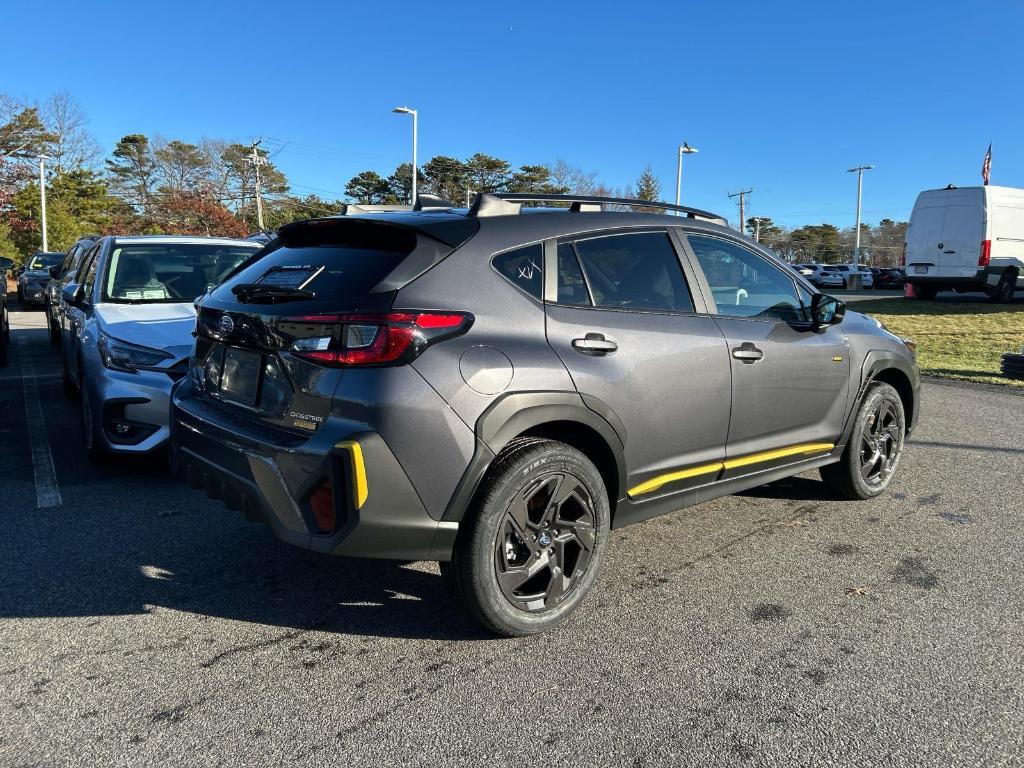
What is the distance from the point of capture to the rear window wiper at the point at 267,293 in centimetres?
304

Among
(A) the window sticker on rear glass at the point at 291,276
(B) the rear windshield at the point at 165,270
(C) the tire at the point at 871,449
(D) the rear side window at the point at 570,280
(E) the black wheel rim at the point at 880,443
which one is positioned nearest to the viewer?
(A) the window sticker on rear glass at the point at 291,276

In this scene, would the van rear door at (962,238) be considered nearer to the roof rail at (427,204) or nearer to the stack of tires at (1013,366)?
the stack of tires at (1013,366)

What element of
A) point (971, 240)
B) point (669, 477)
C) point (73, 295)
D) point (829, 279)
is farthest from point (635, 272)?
point (829, 279)

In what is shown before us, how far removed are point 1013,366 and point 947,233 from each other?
11.0 meters

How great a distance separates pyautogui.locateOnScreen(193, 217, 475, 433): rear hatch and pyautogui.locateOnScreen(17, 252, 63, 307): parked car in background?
64.0 ft

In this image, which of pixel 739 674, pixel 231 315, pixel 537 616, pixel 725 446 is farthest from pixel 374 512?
pixel 725 446

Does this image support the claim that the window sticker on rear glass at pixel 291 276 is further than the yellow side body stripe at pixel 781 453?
No

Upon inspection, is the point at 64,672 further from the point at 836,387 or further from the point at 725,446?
the point at 836,387

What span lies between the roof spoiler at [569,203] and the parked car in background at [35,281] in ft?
65.6

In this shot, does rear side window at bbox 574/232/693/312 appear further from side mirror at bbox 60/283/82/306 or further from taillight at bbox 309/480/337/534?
side mirror at bbox 60/283/82/306

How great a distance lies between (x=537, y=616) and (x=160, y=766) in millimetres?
1424

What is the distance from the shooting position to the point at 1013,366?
10266 millimetres

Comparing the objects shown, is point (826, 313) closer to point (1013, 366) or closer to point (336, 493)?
point (336, 493)

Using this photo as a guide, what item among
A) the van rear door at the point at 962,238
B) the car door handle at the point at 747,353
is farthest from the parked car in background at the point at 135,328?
the van rear door at the point at 962,238
